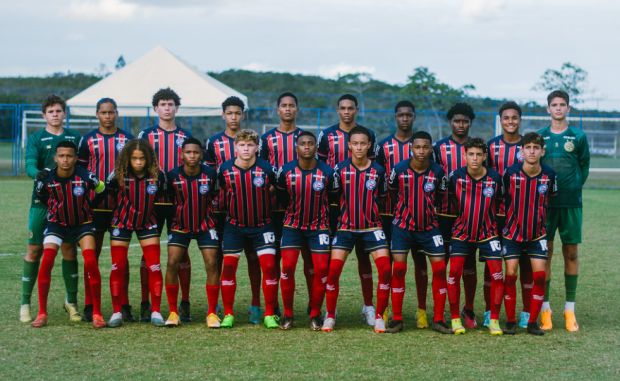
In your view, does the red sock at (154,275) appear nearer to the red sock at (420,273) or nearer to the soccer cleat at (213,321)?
the soccer cleat at (213,321)

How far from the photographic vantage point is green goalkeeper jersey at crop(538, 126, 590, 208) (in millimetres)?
7094

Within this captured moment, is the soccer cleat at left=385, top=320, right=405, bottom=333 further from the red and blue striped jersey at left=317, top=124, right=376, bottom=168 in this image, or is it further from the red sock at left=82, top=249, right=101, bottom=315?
the red sock at left=82, top=249, right=101, bottom=315

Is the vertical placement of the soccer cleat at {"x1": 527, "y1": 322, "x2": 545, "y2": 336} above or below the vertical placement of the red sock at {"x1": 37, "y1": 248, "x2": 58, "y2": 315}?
below

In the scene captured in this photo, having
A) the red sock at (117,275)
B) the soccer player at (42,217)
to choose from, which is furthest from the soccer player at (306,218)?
the soccer player at (42,217)

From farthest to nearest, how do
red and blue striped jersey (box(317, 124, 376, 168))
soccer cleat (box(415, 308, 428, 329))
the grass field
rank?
red and blue striped jersey (box(317, 124, 376, 168)) < soccer cleat (box(415, 308, 428, 329)) < the grass field

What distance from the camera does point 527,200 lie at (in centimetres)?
670

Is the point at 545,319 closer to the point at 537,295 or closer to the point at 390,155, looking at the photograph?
the point at 537,295

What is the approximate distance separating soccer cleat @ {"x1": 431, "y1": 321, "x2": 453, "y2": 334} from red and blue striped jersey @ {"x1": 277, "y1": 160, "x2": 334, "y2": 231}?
1169 millimetres

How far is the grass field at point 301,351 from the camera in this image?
17.7 ft

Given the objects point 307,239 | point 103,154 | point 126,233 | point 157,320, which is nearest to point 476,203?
point 307,239

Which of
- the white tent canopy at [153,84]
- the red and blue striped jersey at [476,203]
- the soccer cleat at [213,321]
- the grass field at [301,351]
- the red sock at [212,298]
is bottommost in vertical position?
the grass field at [301,351]

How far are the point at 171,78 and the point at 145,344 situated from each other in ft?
57.7

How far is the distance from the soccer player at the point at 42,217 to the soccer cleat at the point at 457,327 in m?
3.05

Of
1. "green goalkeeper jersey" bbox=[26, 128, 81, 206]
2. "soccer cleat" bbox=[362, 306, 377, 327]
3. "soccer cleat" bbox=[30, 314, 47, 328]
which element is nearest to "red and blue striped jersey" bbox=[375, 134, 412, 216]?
"soccer cleat" bbox=[362, 306, 377, 327]
